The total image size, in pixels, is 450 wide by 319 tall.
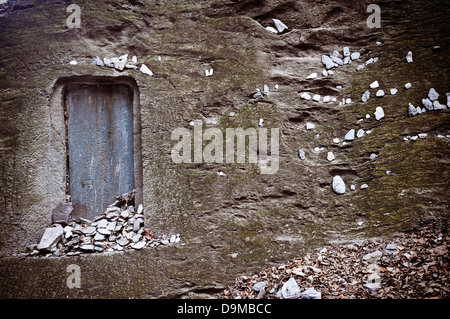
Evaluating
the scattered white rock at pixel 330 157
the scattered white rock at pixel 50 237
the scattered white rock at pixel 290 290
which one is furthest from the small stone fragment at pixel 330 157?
the scattered white rock at pixel 50 237

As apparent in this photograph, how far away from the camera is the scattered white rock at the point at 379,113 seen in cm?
253

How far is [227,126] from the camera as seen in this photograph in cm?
258

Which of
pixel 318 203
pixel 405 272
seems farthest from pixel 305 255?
pixel 405 272

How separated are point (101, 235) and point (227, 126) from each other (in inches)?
55.8

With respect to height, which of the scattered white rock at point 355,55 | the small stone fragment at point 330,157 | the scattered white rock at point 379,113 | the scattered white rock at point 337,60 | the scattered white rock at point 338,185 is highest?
the scattered white rock at point 355,55

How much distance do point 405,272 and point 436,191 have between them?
0.77m

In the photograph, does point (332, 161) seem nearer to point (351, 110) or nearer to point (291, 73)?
point (351, 110)

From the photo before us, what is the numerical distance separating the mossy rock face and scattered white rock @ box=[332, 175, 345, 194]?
57 mm

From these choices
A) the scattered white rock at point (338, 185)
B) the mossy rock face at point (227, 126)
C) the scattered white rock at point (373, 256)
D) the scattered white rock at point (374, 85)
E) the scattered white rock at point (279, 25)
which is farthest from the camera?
the scattered white rock at point (279, 25)

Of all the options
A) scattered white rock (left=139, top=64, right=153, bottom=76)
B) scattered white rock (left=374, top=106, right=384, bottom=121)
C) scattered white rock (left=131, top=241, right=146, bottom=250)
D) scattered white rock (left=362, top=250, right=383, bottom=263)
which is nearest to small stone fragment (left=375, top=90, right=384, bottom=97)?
scattered white rock (left=374, top=106, right=384, bottom=121)

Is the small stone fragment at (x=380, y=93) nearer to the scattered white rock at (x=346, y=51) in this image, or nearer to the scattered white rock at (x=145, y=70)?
the scattered white rock at (x=346, y=51)

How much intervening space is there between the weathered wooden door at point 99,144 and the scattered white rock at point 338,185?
1.81m

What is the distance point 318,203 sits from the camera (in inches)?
97.3

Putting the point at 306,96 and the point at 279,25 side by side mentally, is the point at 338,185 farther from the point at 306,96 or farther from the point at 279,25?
the point at 279,25
